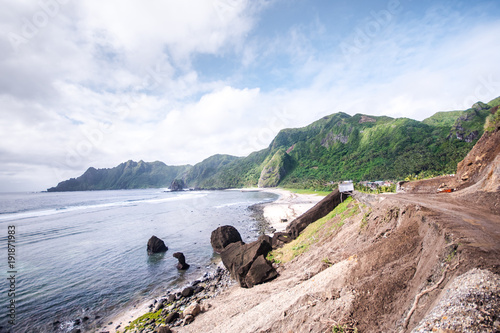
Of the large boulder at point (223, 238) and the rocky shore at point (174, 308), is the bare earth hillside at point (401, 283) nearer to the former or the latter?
the rocky shore at point (174, 308)

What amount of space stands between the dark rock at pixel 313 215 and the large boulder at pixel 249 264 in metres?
3.37

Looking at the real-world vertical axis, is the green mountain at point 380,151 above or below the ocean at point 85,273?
above

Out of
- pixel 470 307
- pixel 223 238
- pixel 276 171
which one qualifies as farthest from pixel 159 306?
pixel 276 171

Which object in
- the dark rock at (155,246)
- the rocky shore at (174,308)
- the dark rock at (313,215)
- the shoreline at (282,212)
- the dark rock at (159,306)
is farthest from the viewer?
the shoreline at (282,212)

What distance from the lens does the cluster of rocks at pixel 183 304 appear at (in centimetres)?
1173

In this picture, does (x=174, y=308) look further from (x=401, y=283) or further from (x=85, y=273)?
(x=401, y=283)

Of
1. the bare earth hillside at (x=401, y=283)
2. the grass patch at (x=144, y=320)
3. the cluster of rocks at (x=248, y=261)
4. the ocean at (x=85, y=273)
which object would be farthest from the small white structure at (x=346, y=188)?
the grass patch at (x=144, y=320)

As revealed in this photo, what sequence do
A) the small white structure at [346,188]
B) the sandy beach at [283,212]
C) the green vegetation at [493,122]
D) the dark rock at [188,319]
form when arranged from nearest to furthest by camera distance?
the dark rock at [188,319] < the green vegetation at [493,122] < the small white structure at [346,188] < the sandy beach at [283,212]

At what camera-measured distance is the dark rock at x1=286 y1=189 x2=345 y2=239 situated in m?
19.5

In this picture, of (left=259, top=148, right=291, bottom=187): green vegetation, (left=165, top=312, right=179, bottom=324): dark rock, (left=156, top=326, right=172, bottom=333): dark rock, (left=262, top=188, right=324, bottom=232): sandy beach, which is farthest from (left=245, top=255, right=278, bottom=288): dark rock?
(left=259, top=148, right=291, bottom=187): green vegetation

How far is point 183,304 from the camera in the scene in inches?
549

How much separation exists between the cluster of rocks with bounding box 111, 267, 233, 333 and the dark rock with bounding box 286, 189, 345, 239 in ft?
23.9

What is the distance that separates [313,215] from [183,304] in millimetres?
13367

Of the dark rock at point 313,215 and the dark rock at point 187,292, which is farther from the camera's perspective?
the dark rock at point 313,215
